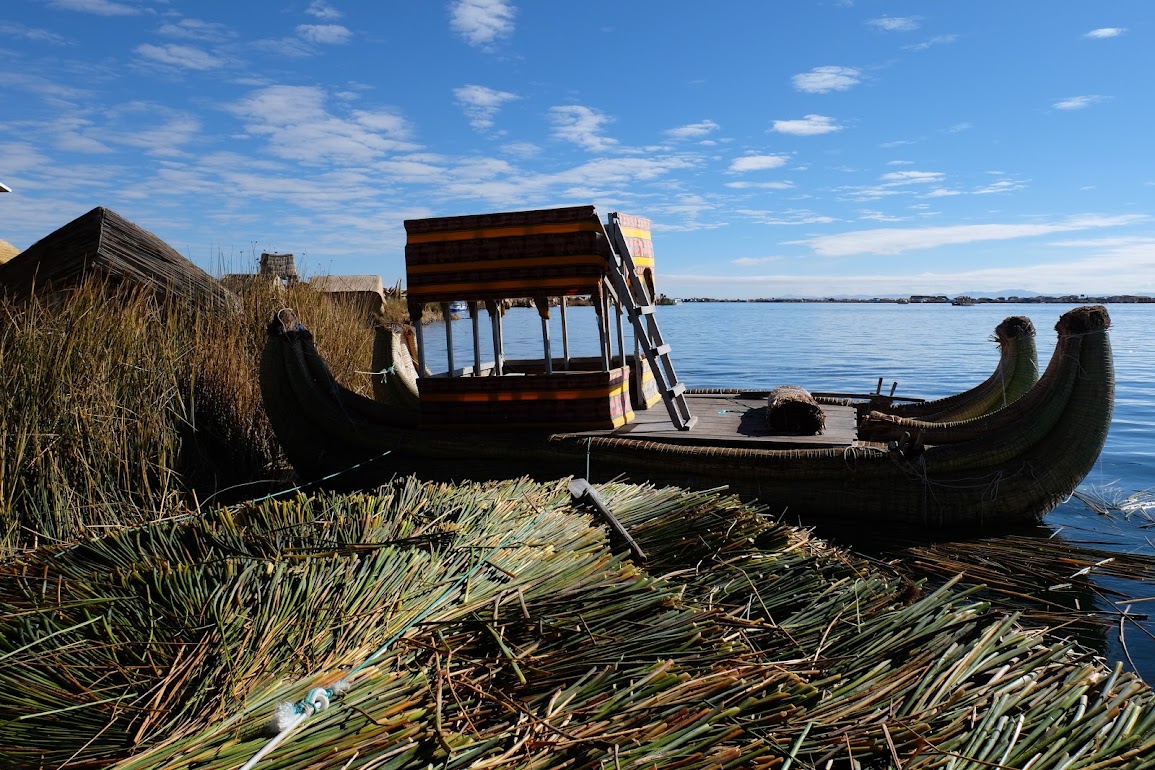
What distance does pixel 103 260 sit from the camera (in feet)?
29.9

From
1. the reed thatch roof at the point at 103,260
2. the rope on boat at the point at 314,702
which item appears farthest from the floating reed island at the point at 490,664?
the reed thatch roof at the point at 103,260

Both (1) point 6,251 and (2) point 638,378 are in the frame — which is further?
(1) point 6,251

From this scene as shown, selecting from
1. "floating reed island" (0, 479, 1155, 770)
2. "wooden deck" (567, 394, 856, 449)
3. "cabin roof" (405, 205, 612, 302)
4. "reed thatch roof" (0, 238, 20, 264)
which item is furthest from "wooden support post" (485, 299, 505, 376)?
"reed thatch roof" (0, 238, 20, 264)

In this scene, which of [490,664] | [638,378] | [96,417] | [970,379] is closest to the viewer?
[490,664]

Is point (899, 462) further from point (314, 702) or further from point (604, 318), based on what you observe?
point (314, 702)

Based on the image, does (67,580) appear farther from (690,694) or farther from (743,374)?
(743,374)

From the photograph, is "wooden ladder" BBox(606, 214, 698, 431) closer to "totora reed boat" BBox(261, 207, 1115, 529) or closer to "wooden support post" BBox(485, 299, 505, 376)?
"totora reed boat" BBox(261, 207, 1115, 529)

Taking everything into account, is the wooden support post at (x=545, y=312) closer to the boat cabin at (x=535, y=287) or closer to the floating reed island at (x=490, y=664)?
the boat cabin at (x=535, y=287)

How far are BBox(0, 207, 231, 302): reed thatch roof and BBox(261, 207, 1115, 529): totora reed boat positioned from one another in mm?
2177

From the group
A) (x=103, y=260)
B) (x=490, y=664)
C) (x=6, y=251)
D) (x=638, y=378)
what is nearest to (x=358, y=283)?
(x=6, y=251)

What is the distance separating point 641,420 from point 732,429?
90 cm

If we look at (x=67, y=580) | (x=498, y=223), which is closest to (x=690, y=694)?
(x=67, y=580)

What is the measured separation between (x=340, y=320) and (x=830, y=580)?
986 cm

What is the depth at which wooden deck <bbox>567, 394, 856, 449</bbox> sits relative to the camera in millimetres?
6859
